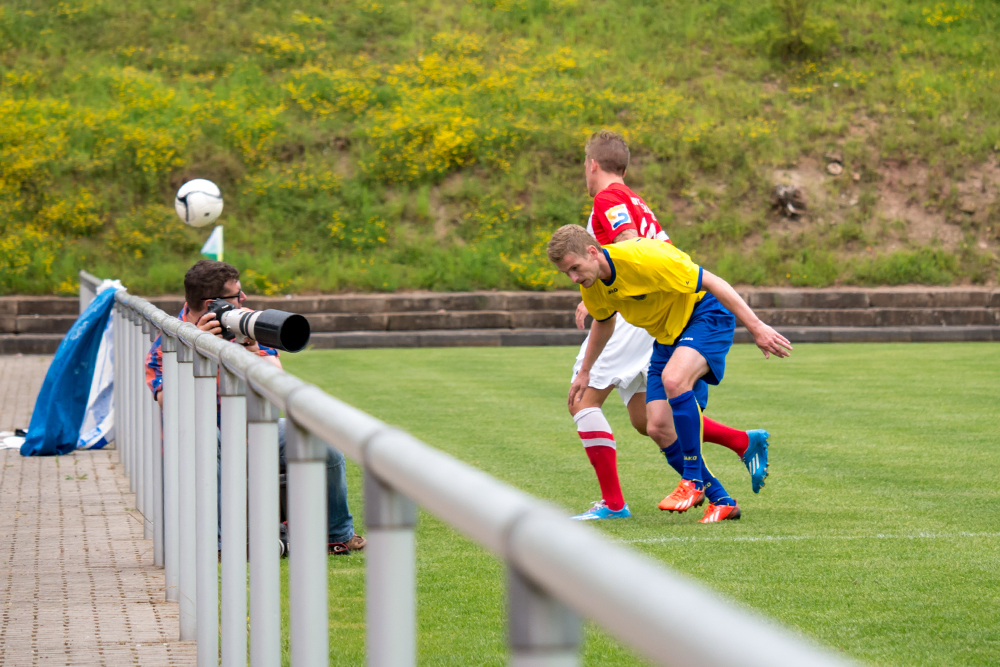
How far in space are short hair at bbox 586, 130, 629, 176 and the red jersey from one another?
0.11 m

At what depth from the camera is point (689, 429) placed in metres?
6.47

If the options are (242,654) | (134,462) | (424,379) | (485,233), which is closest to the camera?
(242,654)

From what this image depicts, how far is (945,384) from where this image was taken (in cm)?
1385

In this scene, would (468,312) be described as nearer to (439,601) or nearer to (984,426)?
(984,426)

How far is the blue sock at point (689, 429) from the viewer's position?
6.45m

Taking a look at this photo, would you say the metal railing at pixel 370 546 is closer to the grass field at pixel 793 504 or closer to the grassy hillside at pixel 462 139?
the grass field at pixel 793 504

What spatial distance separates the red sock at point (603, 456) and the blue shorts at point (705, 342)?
34 cm

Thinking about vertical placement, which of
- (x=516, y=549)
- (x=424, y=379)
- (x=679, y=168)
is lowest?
(x=424, y=379)

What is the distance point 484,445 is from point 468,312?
541 inches

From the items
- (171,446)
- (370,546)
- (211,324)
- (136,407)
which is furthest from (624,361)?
(370,546)

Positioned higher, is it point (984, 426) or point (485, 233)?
point (485, 233)

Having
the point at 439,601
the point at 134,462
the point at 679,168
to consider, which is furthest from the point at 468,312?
the point at 439,601

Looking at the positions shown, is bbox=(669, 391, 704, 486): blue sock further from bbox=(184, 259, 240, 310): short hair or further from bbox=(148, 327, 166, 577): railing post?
bbox=(148, 327, 166, 577): railing post

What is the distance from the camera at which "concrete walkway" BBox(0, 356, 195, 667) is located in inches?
170
